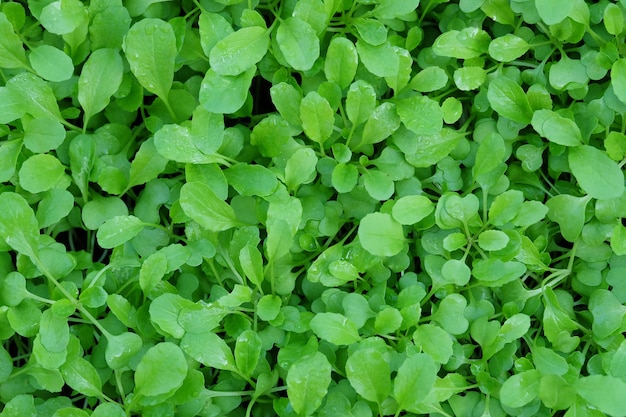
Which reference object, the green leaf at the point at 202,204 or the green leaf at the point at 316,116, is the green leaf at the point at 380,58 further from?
the green leaf at the point at 202,204

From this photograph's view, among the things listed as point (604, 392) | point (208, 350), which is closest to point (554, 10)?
point (604, 392)

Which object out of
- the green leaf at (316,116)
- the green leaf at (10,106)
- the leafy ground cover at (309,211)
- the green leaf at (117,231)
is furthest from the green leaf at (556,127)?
the green leaf at (10,106)

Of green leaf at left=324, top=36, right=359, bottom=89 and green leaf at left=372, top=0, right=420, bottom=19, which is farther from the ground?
green leaf at left=372, top=0, right=420, bottom=19

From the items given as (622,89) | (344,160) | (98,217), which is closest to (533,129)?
(622,89)

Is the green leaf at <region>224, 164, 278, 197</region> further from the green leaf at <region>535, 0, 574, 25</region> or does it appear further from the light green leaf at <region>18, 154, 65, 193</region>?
the green leaf at <region>535, 0, 574, 25</region>

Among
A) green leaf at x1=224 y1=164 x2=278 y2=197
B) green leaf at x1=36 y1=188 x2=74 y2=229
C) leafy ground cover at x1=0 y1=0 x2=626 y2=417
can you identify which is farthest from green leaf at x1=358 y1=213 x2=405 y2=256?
green leaf at x1=36 y1=188 x2=74 y2=229

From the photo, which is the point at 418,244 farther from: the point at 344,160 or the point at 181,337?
the point at 181,337
